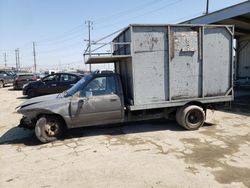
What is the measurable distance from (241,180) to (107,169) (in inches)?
93.0

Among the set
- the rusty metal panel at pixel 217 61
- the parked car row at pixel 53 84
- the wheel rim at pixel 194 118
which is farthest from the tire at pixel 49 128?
the parked car row at pixel 53 84

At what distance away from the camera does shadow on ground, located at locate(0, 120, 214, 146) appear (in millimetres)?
6873

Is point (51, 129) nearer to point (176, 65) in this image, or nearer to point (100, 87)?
point (100, 87)

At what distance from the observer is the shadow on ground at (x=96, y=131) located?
6.87 metres

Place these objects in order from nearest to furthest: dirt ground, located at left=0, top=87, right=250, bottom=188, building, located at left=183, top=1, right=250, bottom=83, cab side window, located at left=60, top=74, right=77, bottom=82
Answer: dirt ground, located at left=0, top=87, right=250, bottom=188 → building, located at left=183, top=1, right=250, bottom=83 → cab side window, located at left=60, top=74, right=77, bottom=82

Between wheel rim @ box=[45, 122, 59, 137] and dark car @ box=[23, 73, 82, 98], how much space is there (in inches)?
298

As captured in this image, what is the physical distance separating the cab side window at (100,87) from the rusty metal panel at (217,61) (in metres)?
2.71

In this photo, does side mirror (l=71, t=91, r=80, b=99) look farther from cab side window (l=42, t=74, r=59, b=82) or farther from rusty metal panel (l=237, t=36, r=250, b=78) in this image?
rusty metal panel (l=237, t=36, r=250, b=78)

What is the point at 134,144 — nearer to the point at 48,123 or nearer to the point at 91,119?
the point at 91,119

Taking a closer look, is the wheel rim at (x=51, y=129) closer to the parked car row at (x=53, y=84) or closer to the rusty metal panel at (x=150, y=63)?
the rusty metal panel at (x=150, y=63)

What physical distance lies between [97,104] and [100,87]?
1.59ft

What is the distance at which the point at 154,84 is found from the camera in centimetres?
694

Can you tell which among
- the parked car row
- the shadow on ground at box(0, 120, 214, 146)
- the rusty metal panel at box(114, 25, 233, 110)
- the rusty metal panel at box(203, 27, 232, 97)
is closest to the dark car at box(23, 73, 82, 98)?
the parked car row

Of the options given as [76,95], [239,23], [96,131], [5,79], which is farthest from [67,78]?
[5,79]
